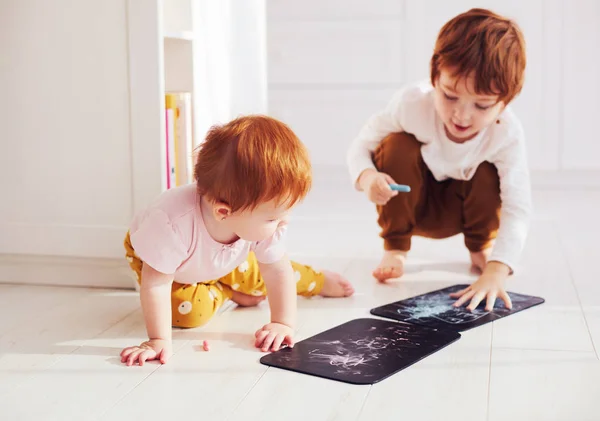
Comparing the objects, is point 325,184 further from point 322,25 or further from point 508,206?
point 508,206

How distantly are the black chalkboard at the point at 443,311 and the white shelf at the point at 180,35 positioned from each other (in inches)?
24.5

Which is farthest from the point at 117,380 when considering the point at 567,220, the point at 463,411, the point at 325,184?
the point at 325,184

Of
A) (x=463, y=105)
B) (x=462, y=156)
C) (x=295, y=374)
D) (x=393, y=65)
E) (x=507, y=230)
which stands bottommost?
(x=295, y=374)

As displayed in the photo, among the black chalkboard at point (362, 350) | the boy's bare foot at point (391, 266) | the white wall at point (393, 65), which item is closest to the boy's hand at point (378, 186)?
the boy's bare foot at point (391, 266)

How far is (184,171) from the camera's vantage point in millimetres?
1689

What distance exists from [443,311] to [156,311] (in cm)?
51

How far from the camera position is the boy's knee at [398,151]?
1.76 meters

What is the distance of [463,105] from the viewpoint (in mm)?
1579

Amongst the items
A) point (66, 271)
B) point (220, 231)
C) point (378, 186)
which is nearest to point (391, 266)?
point (378, 186)

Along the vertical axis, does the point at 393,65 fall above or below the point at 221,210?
above

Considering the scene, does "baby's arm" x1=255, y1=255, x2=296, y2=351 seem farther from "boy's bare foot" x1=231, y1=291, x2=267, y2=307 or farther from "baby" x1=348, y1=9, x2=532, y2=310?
"baby" x1=348, y1=9, x2=532, y2=310

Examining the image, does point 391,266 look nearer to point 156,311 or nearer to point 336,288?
point 336,288

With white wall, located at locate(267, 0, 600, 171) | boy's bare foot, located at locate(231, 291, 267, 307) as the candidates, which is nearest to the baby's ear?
boy's bare foot, located at locate(231, 291, 267, 307)

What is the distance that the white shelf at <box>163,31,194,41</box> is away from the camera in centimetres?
160
